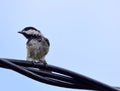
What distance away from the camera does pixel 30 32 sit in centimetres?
842

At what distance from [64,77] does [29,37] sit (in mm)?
4138

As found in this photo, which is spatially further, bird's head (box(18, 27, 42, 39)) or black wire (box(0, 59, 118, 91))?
bird's head (box(18, 27, 42, 39))

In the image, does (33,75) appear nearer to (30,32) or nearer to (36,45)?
(36,45)

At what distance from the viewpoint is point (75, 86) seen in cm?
428

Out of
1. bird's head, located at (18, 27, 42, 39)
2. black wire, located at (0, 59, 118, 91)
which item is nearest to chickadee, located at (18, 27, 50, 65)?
bird's head, located at (18, 27, 42, 39)

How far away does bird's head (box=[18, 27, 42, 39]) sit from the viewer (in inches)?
325

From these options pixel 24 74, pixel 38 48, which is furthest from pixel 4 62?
pixel 38 48

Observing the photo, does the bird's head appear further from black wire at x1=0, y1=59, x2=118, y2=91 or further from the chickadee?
black wire at x1=0, y1=59, x2=118, y2=91

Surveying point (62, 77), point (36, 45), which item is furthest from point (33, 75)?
point (36, 45)

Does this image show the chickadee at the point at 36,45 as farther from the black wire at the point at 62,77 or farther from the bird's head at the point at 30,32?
the black wire at the point at 62,77

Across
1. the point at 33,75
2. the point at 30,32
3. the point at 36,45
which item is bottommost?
the point at 33,75

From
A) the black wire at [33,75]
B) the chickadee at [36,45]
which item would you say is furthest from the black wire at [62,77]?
the chickadee at [36,45]

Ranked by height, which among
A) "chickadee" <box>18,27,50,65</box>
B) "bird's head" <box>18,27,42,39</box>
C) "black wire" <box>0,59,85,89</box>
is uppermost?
"bird's head" <box>18,27,42,39</box>

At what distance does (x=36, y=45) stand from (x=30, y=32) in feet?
1.20
